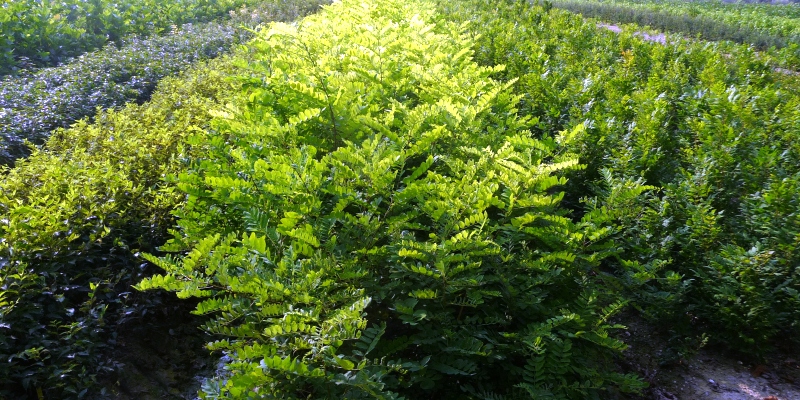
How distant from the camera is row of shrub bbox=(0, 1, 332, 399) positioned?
262 cm

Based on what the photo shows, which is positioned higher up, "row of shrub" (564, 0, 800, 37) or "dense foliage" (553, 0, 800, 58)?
"dense foliage" (553, 0, 800, 58)

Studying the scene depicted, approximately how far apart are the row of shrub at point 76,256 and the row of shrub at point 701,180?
264 centimetres

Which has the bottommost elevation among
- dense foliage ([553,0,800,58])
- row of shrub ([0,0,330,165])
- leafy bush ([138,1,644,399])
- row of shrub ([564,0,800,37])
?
Answer: row of shrub ([564,0,800,37])

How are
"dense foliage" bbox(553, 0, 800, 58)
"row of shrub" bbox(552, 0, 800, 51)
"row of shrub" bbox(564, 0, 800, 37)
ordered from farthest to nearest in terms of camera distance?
"row of shrub" bbox(564, 0, 800, 37), "dense foliage" bbox(553, 0, 800, 58), "row of shrub" bbox(552, 0, 800, 51)

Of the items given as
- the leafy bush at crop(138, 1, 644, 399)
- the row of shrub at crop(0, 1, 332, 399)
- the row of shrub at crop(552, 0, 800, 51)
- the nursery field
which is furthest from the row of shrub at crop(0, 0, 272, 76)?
the row of shrub at crop(552, 0, 800, 51)

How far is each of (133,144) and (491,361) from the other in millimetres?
3051

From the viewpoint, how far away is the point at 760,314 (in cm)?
274

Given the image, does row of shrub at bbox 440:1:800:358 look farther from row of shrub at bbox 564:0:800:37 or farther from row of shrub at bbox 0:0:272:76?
row of shrub at bbox 564:0:800:37

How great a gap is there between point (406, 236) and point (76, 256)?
6.47 feet

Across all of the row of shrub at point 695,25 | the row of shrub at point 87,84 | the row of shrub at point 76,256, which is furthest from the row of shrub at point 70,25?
the row of shrub at point 695,25

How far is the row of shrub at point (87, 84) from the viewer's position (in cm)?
541

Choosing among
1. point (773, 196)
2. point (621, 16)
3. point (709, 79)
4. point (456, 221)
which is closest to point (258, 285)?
point (456, 221)

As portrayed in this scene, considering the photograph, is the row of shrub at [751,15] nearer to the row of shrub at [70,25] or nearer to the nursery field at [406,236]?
the nursery field at [406,236]

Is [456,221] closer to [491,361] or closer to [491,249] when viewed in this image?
[491,249]
